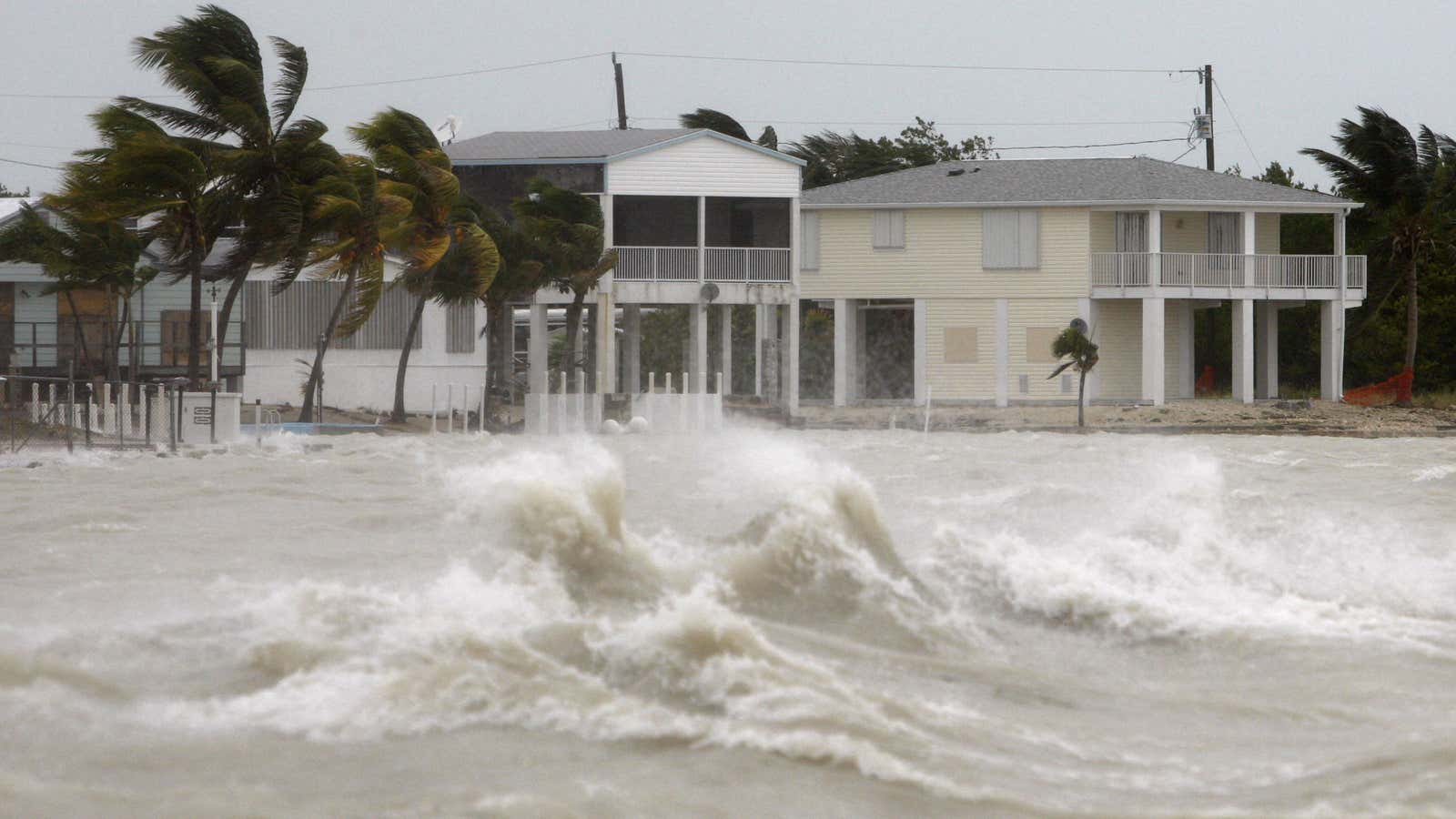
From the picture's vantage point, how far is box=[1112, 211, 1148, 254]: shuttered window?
1602 inches

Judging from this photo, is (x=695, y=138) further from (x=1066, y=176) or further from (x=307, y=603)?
(x=307, y=603)

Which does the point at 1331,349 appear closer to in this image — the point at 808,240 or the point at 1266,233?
the point at 1266,233

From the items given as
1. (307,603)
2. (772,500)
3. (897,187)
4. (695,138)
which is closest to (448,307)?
(695,138)

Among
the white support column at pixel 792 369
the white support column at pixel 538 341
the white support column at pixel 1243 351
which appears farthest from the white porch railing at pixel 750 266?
the white support column at pixel 1243 351

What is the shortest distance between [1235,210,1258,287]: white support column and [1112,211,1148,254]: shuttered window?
2301 millimetres

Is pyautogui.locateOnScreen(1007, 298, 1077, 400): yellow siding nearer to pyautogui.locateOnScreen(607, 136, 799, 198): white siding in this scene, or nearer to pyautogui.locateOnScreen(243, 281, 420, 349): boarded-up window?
pyautogui.locateOnScreen(607, 136, 799, 198): white siding

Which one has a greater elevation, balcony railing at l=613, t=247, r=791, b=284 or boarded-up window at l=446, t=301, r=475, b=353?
balcony railing at l=613, t=247, r=791, b=284

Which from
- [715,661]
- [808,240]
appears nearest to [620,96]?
[808,240]

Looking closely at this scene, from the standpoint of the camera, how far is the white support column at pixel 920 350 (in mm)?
39938

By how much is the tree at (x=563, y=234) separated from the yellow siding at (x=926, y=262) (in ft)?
24.7

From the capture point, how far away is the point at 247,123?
27.8m

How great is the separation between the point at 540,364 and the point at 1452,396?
2160cm

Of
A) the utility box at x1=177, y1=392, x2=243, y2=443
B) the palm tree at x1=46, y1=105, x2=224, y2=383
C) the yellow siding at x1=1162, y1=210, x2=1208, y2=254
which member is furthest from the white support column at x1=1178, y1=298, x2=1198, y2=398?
the utility box at x1=177, y1=392, x2=243, y2=443

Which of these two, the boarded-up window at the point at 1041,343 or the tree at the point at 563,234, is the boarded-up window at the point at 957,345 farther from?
the tree at the point at 563,234
